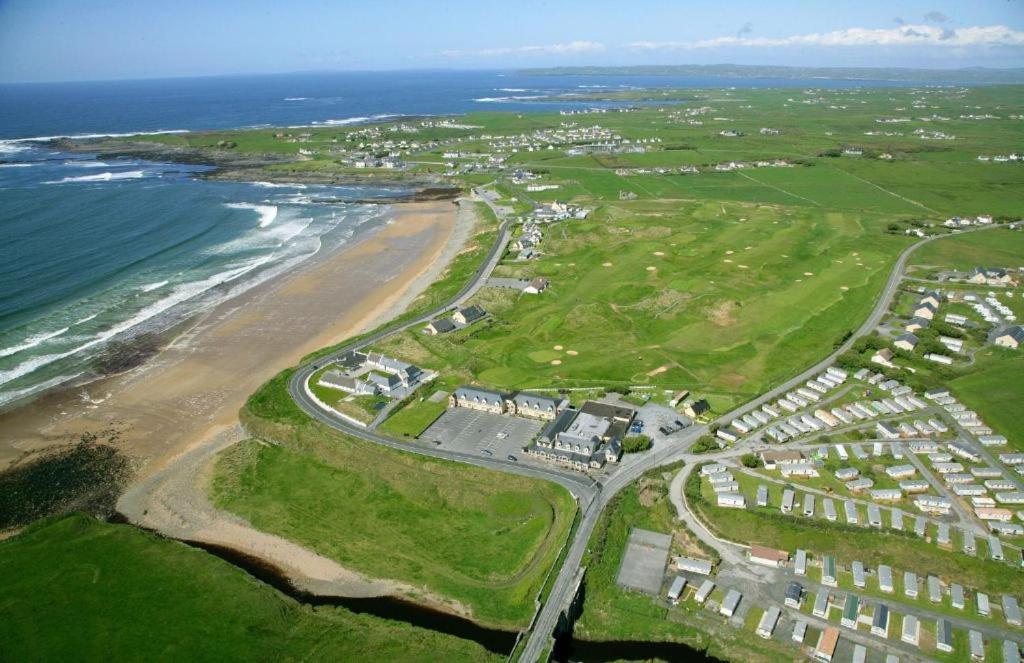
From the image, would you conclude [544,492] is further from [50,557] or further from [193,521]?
[50,557]

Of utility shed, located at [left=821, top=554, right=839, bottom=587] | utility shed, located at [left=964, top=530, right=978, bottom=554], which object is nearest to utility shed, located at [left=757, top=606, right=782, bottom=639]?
utility shed, located at [left=821, top=554, right=839, bottom=587]

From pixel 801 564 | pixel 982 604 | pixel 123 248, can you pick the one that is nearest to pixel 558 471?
pixel 801 564

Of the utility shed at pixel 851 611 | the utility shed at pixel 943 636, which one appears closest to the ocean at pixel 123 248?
the utility shed at pixel 851 611

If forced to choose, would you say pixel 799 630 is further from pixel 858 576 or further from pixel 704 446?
pixel 704 446

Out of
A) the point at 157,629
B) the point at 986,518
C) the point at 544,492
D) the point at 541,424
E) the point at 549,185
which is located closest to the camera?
the point at 157,629

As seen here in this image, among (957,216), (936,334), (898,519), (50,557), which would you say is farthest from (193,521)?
(957,216)

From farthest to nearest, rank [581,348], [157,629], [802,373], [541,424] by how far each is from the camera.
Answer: [581,348] < [802,373] < [541,424] < [157,629]

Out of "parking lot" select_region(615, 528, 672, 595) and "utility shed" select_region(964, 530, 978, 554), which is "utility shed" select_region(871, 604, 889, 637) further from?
"parking lot" select_region(615, 528, 672, 595)
